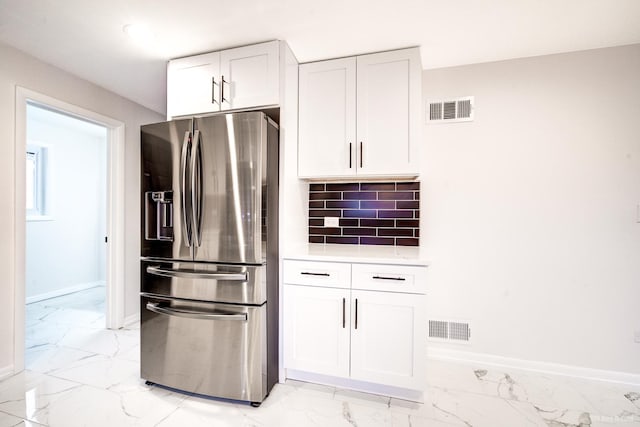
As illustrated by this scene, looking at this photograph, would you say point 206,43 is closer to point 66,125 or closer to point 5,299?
point 5,299

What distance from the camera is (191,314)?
1824mm

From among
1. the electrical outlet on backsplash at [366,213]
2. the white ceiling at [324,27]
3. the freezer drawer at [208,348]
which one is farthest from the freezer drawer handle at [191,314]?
the white ceiling at [324,27]

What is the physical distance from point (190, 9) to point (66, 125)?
3.77 m

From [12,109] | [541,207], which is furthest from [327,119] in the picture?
[12,109]

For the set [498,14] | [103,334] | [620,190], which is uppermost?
[498,14]

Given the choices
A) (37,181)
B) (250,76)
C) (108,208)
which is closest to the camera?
(250,76)

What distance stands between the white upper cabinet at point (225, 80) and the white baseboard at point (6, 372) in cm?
214

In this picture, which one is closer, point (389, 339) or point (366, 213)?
point (389, 339)

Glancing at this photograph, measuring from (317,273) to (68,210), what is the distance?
444 cm

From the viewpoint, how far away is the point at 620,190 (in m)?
2.02

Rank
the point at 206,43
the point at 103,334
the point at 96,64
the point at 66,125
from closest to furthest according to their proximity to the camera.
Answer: the point at 206,43 → the point at 96,64 → the point at 103,334 → the point at 66,125

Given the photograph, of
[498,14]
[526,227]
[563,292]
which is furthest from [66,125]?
[563,292]

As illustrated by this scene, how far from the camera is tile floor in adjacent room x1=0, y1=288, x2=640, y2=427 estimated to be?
164 centimetres

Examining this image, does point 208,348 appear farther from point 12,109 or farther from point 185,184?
point 12,109
